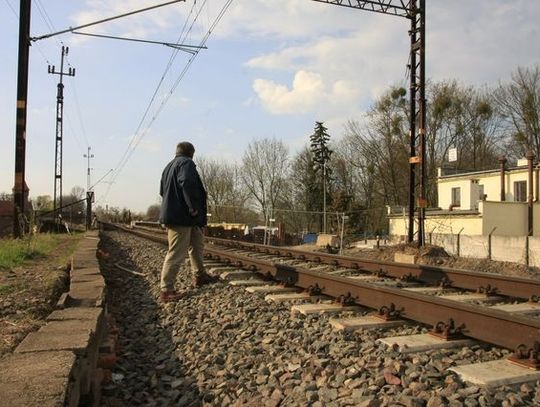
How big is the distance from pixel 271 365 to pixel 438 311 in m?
1.81

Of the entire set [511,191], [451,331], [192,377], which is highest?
[511,191]

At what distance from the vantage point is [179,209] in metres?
7.09

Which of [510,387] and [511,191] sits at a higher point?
[511,191]

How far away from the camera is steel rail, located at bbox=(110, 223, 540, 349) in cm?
412

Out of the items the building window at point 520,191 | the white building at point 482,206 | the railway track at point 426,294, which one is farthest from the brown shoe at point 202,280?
the building window at point 520,191

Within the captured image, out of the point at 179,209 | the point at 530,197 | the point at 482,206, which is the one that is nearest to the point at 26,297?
the point at 179,209

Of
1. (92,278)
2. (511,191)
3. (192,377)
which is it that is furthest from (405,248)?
(511,191)

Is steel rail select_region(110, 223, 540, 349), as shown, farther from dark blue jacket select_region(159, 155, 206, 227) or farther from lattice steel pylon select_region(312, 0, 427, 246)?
lattice steel pylon select_region(312, 0, 427, 246)

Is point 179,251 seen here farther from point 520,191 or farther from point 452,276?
point 520,191

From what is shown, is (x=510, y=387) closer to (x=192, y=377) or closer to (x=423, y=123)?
(x=192, y=377)

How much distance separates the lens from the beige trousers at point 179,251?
272 inches

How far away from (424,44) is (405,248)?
6.07 m

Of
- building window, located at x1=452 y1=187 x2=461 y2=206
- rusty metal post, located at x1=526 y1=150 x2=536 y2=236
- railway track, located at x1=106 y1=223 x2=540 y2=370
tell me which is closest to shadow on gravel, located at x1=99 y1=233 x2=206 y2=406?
railway track, located at x1=106 y1=223 x2=540 y2=370

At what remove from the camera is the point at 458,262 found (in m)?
14.1
